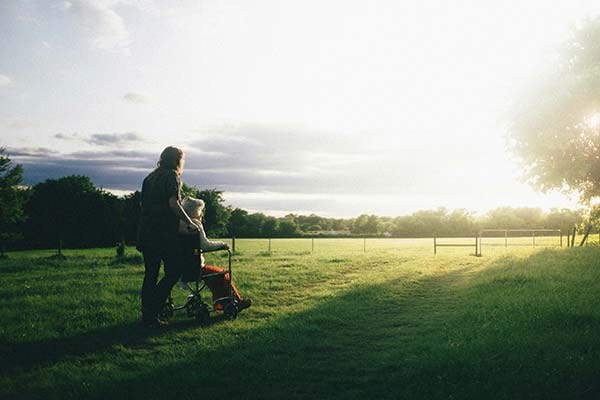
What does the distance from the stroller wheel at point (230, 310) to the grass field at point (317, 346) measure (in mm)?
217

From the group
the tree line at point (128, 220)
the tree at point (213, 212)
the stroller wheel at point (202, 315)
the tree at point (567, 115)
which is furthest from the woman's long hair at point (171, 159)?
the tree at point (213, 212)

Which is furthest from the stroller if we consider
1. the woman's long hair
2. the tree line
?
the tree line

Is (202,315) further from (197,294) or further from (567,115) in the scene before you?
(567,115)

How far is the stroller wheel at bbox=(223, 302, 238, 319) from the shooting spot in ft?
27.3

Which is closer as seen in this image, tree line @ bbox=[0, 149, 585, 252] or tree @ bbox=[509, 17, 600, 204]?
tree @ bbox=[509, 17, 600, 204]

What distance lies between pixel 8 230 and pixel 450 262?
46772 millimetres

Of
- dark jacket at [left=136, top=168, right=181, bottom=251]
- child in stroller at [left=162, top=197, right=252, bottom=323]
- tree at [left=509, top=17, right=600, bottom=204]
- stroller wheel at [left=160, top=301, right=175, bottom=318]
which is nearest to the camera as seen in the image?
dark jacket at [left=136, top=168, right=181, bottom=251]

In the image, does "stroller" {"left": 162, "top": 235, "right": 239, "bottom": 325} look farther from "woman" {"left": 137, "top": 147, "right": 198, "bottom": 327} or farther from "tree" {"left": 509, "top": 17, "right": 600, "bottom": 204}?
"tree" {"left": 509, "top": 17, "right": 600, "bottom": 204}

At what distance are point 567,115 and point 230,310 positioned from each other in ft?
62.2

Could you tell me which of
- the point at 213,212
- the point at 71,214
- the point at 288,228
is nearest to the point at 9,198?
the point at 71,214

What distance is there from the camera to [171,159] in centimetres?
746

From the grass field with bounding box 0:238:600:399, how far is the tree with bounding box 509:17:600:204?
37.0 feet

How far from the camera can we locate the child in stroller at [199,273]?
7.70 metres

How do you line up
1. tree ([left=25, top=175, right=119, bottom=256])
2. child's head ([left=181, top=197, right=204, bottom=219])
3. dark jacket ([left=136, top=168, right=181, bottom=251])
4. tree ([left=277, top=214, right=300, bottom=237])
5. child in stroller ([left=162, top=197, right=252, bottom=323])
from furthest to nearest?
tree ([left=277, top=214, right=300, bottom=237])
tree ([left=25, top=175, right=119, bottom=256])
child's head ([left=181, top=197, right=204, bottom=219])
child in stroller ([left=162, top=197, right=252, bottom=323])
dark jacket ([left=136, top=168, right=181, bottom=251])
